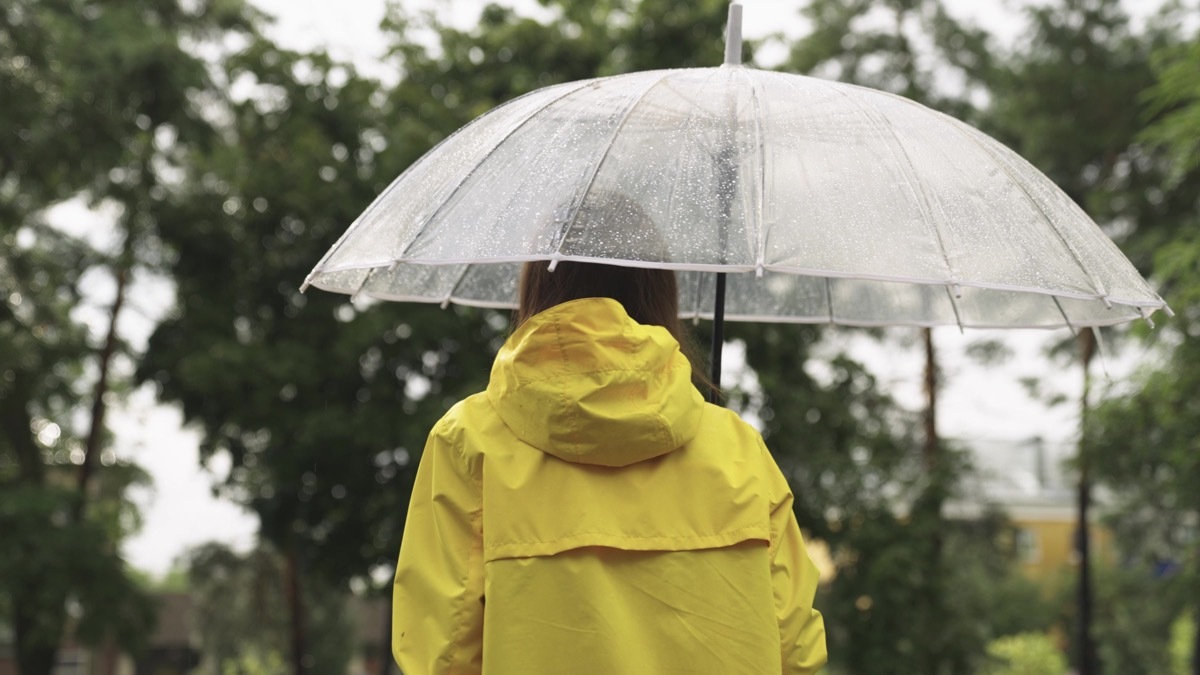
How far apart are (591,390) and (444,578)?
42 centimetres

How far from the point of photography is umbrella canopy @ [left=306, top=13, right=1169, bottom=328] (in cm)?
280

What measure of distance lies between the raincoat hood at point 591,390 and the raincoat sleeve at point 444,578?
0.14 metres

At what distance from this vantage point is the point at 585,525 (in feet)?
7.55

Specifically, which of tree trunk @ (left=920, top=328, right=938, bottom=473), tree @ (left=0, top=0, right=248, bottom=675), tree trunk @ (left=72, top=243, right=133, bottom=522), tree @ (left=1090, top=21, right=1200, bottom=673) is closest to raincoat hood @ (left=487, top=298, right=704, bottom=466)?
Result: tree @ (left=1090, top=21, right=1200, bottom=673)

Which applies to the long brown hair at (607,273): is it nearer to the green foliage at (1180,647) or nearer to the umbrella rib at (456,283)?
the umbrella rib at (456,283)

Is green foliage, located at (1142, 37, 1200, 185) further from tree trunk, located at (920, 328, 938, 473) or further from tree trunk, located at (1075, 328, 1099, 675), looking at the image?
tree trunk, located at (1075, 328, 1099, 675)

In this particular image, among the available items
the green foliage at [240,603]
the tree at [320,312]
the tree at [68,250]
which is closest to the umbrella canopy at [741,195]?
the tree at [320,312]

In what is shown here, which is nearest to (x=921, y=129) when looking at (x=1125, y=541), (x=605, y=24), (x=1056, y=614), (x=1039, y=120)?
(x=605, y=24)

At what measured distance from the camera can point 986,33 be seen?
2123 cm

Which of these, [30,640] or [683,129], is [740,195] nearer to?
[683,129]

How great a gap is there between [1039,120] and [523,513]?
65.5ft

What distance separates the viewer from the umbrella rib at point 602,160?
266cm

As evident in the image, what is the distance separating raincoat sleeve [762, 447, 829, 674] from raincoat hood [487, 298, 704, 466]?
0.84 ft

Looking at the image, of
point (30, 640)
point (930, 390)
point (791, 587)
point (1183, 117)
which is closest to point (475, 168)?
point (791, 587)
